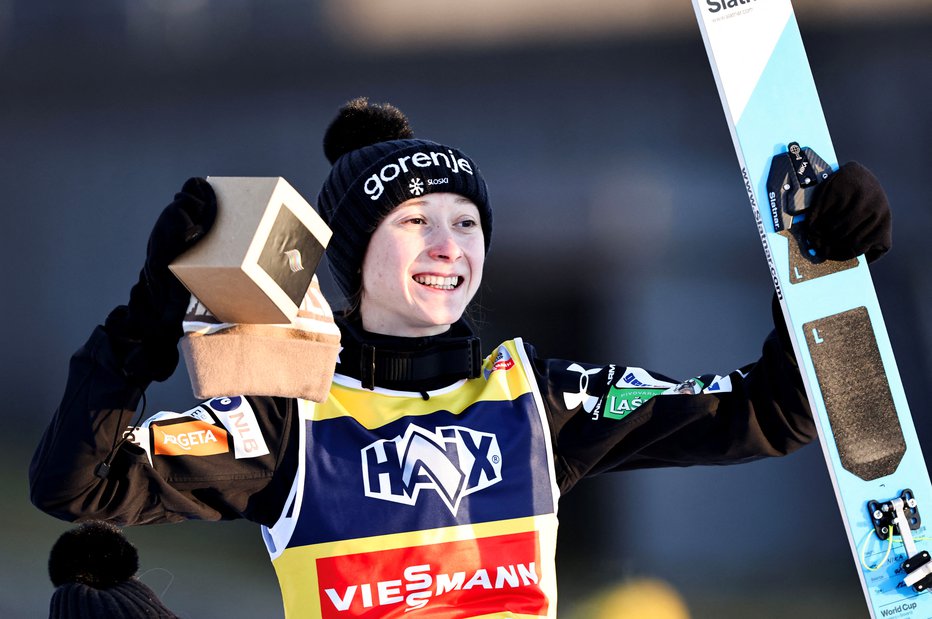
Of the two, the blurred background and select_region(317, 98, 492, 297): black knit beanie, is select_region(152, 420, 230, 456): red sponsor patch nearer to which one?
select_region(317, 98, 492, 297): black knit beanie

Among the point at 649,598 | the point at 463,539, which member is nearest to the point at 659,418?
the point at 463,539

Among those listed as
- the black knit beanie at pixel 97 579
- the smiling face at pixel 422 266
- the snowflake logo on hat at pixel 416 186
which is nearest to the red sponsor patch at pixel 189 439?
the black knit beanie at pixel 97 579

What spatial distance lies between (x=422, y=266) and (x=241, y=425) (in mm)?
416

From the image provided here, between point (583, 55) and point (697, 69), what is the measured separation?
1.20 feet

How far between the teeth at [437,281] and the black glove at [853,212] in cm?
63

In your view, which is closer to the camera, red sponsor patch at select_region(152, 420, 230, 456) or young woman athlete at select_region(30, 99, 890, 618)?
young woman athlete at select_region(30, 99, 890, 618)

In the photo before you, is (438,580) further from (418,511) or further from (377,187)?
(377,187)

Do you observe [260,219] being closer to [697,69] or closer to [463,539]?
[463,539]

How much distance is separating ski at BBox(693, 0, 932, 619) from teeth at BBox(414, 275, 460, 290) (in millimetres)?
550

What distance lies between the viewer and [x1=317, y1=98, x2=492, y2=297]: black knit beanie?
1.98m

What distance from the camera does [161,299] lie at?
1.52m

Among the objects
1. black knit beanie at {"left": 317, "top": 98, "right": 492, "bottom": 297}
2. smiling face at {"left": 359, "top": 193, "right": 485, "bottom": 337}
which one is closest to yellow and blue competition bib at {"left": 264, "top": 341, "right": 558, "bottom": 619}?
smiling face at {"left": 359, "top": 193, "right": 485, "bottom": 337}

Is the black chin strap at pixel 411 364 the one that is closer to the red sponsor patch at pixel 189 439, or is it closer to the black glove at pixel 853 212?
the red sponsor patch at pixel 189 439

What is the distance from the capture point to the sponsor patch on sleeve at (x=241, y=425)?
172 cm
